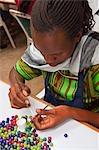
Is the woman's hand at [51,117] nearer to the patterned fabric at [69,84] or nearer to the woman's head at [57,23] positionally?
the patterned fabric at [69,84]

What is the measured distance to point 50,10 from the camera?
32.7 inches

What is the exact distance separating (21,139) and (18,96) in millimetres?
163

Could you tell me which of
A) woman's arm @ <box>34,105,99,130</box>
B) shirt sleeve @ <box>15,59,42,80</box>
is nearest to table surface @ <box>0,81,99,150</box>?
woman's arm @ <box>34,105,99,130</box>

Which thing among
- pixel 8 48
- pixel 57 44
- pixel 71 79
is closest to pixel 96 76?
pixel 71 79

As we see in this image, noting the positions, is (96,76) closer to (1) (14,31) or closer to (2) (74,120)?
(2) (74,120)

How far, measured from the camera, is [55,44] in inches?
34.3

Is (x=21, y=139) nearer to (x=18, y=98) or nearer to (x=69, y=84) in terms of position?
(x=18, y=98)

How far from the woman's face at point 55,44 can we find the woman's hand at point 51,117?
0.18m

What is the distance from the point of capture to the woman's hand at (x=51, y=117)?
996 millimetres

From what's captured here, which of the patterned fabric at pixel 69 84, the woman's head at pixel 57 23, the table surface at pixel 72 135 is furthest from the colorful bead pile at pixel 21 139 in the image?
the woman's head at pixel 57 23

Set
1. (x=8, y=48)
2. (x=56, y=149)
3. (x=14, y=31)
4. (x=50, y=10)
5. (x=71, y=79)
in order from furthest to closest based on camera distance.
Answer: (x=14, y=31)
(x=8, y=48)
(x=71, y=79)
(x=56, y=149)
(x=50, y=10)

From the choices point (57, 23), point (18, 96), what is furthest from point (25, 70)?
point (57, 23)

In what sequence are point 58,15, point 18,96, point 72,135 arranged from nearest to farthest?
1. point 58,15
2. point 72,135
3. point 18,96

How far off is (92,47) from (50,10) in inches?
9.3
